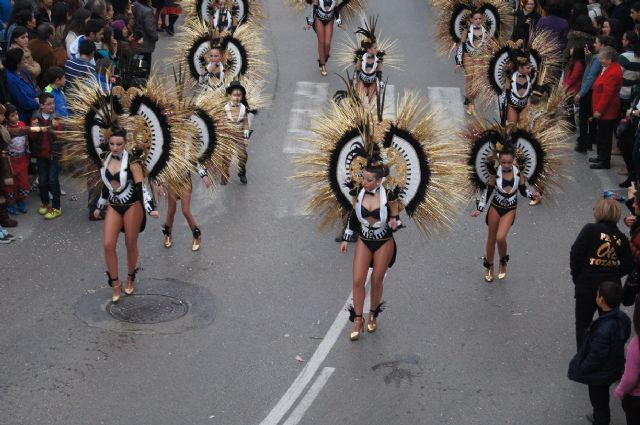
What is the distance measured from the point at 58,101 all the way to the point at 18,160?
88 centimetres

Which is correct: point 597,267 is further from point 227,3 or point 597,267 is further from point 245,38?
point 227,3

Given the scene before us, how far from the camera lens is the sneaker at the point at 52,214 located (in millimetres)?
12961

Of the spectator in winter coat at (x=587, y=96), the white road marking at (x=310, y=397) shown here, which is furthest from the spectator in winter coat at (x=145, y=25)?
the white road marking at (x=310, y=397)

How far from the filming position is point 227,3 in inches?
709

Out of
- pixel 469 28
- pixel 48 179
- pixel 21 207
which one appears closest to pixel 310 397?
pixel 48 179

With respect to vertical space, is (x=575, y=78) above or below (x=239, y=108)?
above

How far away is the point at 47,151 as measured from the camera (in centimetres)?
1279

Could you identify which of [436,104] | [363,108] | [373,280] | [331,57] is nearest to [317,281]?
[373,280]

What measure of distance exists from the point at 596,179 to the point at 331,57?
23.0ft

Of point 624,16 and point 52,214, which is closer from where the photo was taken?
point 52,214

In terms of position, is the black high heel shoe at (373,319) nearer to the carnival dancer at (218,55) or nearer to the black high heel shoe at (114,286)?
the black high heel shoe at (114,286)

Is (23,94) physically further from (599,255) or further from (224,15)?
(599,255)

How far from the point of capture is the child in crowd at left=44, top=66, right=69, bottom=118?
13.0m

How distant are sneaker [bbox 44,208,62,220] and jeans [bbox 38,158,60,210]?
0.10 metres
